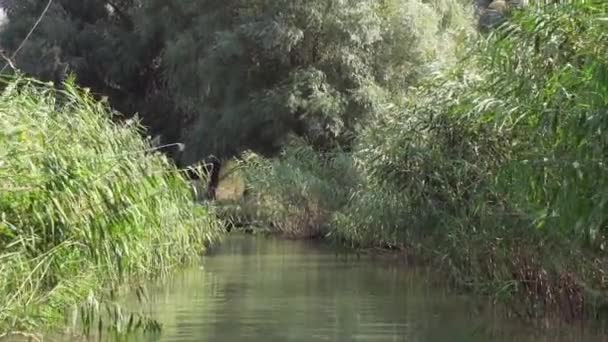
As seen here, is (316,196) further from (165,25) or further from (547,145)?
(547,145)

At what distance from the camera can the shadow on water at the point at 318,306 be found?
1120 centimetres

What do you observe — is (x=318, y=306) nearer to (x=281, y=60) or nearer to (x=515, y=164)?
(x=515, y=164)

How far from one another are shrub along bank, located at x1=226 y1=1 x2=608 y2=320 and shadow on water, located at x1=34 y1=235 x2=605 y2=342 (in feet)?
1.53

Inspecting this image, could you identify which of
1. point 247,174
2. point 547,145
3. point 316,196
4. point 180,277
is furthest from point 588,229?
point 247,174

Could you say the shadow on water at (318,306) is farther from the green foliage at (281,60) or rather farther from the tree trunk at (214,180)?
the tree trunk at (214,180)

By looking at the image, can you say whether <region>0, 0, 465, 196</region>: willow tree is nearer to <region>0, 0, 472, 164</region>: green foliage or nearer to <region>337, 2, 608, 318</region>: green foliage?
<region>0, 0, 472, 164</region>: green foliage

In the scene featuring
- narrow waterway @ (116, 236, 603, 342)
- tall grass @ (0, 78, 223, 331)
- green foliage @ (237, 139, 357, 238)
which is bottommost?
narrow waterway @ (116, 236, 603, 342)

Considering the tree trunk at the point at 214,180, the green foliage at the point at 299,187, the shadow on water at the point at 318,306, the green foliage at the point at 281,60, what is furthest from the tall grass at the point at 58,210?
the tree trunk at the point at 214,180

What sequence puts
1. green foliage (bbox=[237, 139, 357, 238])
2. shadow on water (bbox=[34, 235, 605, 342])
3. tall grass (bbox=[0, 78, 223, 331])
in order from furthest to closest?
1. green foliage (bbox=[237, 139, 357, 238])
2. shadow on water (bbox=[34, 235, 605, 342])
3. tall grass (bbox=[0, 78, 223, 331])

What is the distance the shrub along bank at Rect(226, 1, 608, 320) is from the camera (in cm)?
756

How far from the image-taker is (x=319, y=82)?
2531 cm

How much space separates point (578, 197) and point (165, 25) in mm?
23647

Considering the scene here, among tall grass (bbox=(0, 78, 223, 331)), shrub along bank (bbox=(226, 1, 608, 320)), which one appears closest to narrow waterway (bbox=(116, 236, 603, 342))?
shrub along bank (bbox=(226, 1, 608, 320))

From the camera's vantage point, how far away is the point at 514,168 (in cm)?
897
